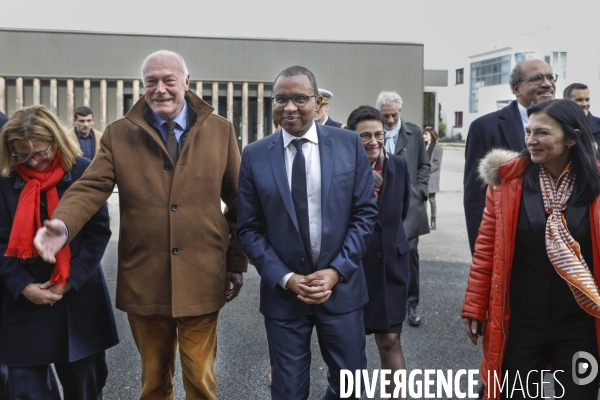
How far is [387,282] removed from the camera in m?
3.76

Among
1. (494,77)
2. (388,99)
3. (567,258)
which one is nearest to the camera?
(567,258)

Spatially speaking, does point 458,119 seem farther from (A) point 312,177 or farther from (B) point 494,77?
(A) point 312,177

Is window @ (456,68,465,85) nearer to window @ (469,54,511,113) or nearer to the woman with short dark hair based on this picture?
window @ (469,54,511,113)

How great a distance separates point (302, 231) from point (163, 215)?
784 mm

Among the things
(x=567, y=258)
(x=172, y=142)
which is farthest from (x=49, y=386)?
(x=567, y=258)

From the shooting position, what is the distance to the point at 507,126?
4176 mm

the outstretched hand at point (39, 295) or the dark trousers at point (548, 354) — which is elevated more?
the outstretched hand at point (39, 295)

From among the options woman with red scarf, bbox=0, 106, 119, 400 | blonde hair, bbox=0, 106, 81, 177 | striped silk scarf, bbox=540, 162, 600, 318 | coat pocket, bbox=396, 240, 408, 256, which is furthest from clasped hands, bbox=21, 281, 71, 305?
striped silk scarf, bbox=540, 162, 600, 318

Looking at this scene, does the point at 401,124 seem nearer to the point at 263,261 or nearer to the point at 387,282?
the point at 387,282

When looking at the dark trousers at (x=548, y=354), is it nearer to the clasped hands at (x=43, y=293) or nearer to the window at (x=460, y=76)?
the clasped hands at (x=43, y=293)

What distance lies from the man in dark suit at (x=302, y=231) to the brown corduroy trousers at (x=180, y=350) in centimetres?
43

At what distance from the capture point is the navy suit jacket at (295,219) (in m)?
3.06

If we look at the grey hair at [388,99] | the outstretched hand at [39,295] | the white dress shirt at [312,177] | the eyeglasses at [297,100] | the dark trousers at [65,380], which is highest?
the grey hair at [388,99]

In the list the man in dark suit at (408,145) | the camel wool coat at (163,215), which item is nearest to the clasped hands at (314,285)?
the camel wool coat at (163,215)
